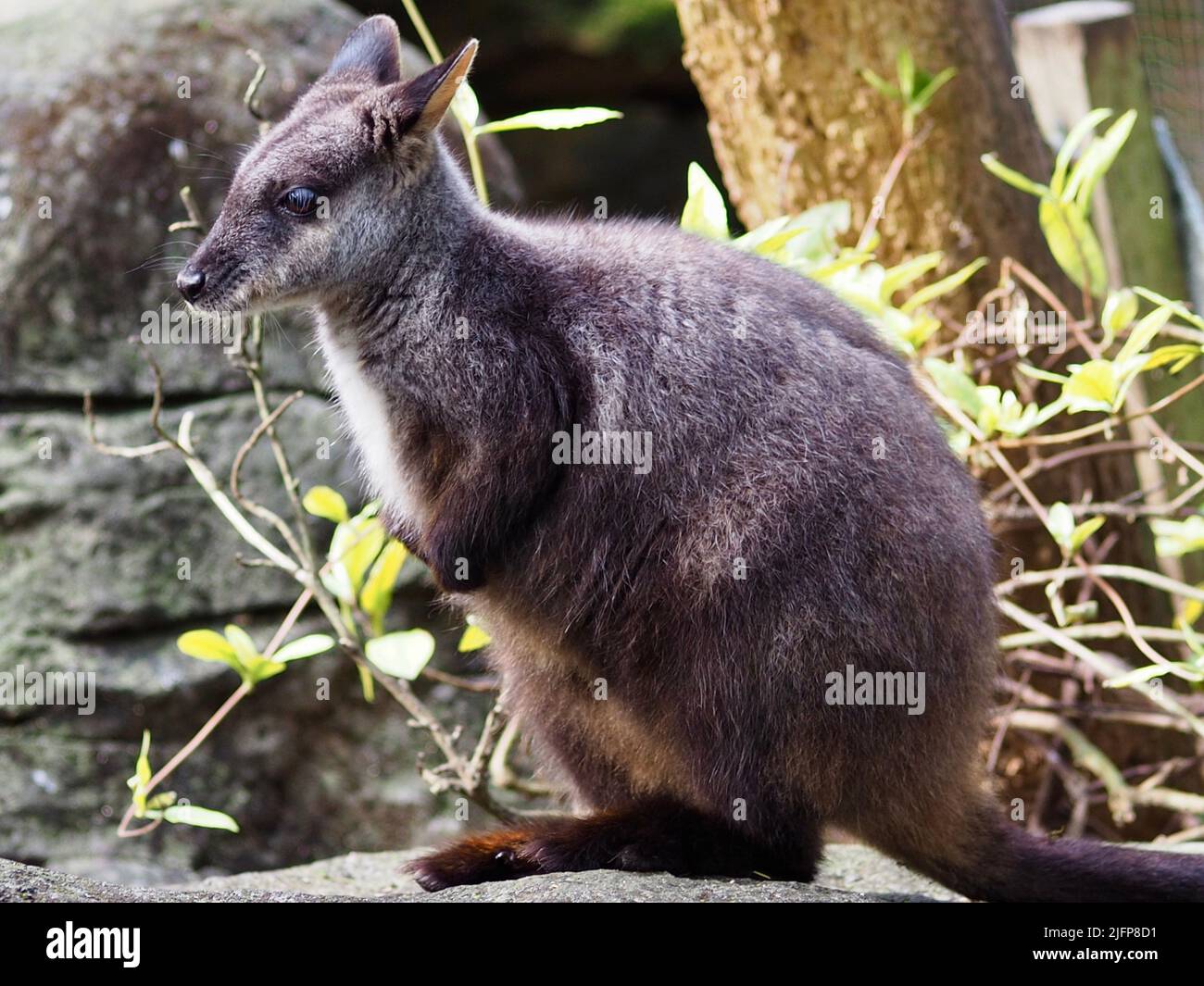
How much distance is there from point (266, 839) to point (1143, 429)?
446 centimetres

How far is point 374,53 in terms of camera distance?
177 inches

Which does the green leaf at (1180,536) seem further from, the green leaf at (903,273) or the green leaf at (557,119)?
the green leaf at (557,119)

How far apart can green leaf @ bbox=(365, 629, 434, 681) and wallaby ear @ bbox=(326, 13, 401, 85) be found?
175 centimetres

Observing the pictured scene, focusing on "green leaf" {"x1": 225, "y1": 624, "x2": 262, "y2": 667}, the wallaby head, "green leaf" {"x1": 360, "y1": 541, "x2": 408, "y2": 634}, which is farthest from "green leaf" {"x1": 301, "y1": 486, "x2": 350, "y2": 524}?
the wallaby head

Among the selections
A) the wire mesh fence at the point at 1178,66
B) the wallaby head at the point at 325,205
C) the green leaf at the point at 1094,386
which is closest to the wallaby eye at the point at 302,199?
the wallaby head at the point at 325,205

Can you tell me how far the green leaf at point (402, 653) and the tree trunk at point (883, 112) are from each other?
2657mm

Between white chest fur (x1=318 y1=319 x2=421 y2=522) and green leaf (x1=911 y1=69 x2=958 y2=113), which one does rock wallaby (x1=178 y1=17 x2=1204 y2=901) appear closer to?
white chest fur (x1=318 y1=319 x2=421 y2=522)

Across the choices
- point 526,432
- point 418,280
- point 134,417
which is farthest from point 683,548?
point 134,417

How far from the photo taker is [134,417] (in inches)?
258

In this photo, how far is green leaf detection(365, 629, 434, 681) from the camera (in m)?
4.39

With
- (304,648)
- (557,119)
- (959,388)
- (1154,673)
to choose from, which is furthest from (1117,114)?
(304,648)

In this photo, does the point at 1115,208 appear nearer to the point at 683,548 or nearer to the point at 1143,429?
the point at 1143,429

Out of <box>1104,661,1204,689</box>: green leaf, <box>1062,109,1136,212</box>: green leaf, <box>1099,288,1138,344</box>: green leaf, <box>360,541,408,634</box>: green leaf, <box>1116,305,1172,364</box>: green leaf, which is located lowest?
<box>1104,661,1204,689</box>: green leaf

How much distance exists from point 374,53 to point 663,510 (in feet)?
6.02
